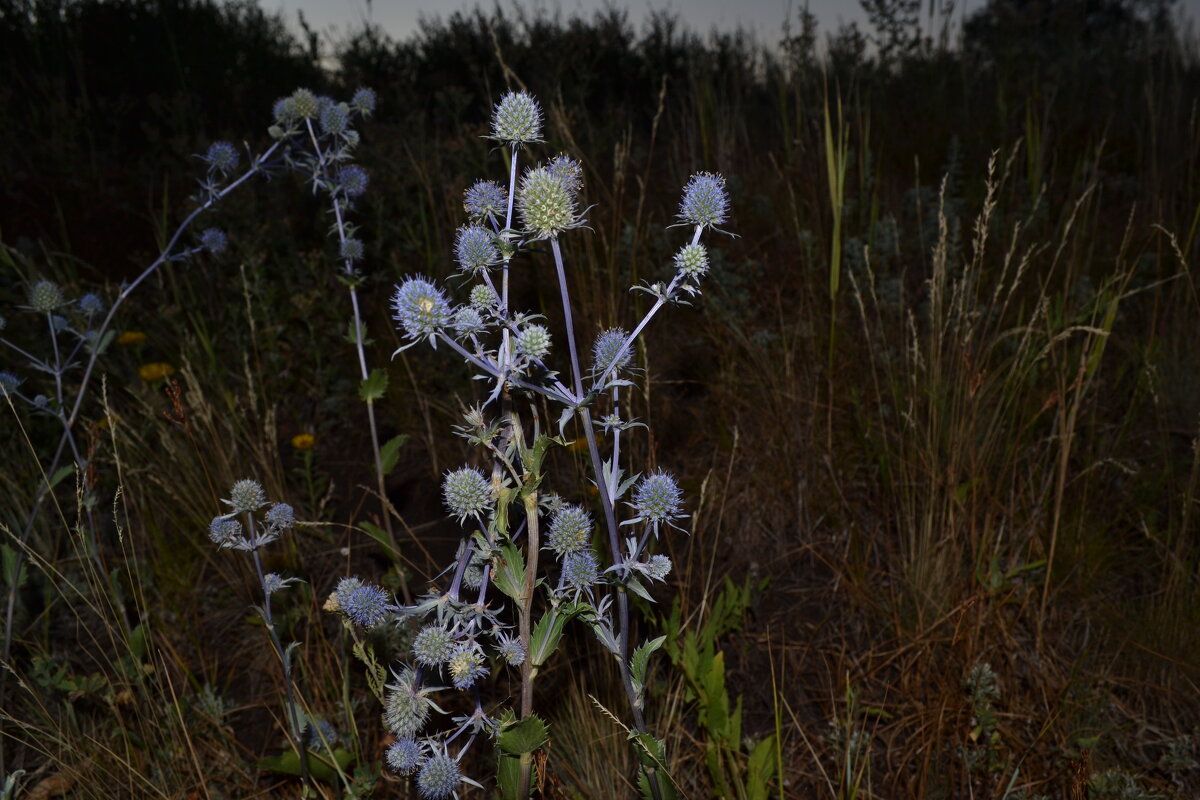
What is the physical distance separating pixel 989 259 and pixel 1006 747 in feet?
8.55

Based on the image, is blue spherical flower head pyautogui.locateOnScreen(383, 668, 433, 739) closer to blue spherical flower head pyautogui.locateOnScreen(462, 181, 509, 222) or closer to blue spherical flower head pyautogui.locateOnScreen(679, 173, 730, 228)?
blue spherical flower head pyautogui.locateOnScreen(462, 181, 509, 222)

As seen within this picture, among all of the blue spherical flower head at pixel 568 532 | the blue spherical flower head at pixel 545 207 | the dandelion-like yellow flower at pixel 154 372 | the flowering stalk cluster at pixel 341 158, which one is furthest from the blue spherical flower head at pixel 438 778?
the dandelion-like yellow flower at pixel 154 372

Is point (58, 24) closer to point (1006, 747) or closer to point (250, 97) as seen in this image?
point (250, 97)

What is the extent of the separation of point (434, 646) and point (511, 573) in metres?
0.22

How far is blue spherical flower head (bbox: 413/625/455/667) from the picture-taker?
154 cm

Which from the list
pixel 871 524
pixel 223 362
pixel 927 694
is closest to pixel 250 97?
pixel 223 362

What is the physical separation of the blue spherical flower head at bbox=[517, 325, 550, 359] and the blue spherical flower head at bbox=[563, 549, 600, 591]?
1.15ft

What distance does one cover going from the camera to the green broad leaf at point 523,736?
1392mm

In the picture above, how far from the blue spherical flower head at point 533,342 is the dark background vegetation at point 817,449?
43 cm

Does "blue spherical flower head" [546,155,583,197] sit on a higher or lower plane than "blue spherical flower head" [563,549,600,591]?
higher

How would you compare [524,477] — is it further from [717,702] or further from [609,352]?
[717,702]

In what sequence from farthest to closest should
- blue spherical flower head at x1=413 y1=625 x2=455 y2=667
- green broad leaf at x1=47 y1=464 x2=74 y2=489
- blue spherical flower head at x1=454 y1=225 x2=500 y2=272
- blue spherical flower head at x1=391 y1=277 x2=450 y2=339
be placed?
green broad leaf at x1=47 y1=464 x2=74 y2=489 < blue spherical flower head at x1=413 y1=625 x2=455 y2=667 < blue spherical flower head at x1=454 y1=225 x2=500 y2=272 < blue spherical flower head at x1=391 y1=277 x2=450 y2=339

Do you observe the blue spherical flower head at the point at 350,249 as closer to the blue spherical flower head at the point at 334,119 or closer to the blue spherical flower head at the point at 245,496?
the blue spherical flower head at the point at 334,119

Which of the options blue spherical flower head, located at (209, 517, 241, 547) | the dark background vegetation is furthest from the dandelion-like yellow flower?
blue spherical flower head, located at (209, 517, 241, 547)
